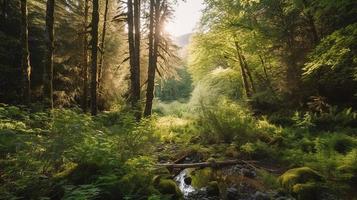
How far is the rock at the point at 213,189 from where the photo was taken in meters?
6.87

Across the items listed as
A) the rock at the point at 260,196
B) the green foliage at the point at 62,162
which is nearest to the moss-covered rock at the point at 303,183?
the rock at the point at 260,196

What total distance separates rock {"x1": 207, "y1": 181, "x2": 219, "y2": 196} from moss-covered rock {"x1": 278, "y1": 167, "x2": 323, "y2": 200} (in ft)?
4.95

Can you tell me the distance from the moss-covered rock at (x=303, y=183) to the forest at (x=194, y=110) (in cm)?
3

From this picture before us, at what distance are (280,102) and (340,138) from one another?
263 inches

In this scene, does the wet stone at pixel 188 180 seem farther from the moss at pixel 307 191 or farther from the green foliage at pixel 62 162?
the moss at pixel 307 191

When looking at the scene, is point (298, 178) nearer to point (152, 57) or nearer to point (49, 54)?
point (49, 54)

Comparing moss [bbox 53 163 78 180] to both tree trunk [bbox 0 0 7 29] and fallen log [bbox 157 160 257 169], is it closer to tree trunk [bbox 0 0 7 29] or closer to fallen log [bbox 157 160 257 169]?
fallen log [bbox 157 160 257 169]

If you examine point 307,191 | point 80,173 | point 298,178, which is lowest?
point 307,191

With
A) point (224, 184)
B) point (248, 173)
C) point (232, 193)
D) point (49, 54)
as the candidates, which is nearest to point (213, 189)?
point (232, 193)

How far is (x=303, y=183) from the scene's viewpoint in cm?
683

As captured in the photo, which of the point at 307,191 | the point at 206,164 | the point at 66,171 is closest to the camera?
the point at 66,171

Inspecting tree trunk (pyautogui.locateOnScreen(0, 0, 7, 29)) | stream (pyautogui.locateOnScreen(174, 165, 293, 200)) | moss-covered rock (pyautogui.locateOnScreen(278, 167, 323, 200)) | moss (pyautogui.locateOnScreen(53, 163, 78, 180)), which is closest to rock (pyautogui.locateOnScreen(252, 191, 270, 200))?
stream (pyautogui.locateOnScreen(174, 165, 293, 200))

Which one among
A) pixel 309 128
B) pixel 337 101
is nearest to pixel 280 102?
pixel 337 101

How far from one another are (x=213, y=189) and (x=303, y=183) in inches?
77.0
